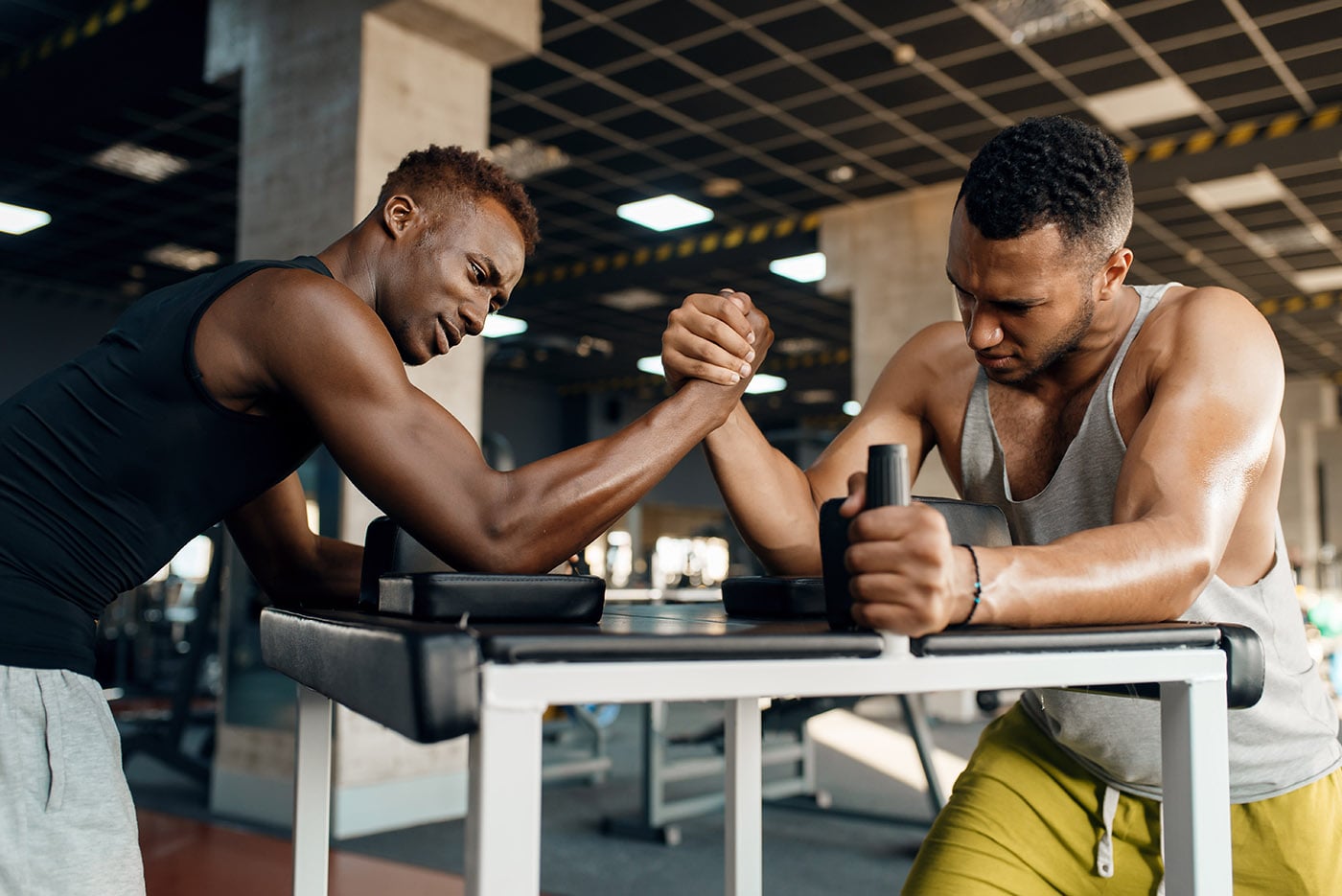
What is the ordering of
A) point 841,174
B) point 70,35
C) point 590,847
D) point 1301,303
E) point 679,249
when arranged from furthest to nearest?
point 1301,303
point 679,249
point 841,174
point 70,35
point 590,847

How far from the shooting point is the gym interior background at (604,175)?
14.9ft

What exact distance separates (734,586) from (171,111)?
21.9 ft

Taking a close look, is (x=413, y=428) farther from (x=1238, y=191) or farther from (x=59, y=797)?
(x=1238, y=191)

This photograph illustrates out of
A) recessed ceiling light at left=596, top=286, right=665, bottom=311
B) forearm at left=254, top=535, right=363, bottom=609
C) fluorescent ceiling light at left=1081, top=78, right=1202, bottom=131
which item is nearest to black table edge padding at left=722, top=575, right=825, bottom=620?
forearm at left=254, top=535, right=363, bottom=609

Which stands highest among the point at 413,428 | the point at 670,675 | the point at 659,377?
the point at 659,377

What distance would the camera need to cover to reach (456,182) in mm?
1521

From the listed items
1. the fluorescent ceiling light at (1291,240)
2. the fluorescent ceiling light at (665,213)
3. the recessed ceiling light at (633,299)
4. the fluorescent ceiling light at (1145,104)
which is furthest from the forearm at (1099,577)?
the recessed ceiling light at (633,299)

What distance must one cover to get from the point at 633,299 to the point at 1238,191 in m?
5.39

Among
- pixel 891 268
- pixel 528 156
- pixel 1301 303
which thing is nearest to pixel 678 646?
pixel 528 156

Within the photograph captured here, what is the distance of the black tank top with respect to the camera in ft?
3.84

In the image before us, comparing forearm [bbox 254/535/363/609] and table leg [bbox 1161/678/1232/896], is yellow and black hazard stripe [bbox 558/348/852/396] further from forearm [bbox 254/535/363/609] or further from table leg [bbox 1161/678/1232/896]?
table leg [bbox 1161/678/1232/896]

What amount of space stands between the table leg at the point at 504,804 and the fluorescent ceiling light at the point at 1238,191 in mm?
7846

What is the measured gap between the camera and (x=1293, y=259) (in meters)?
9.50

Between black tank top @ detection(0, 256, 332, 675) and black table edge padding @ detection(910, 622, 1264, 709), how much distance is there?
2.70 feet
